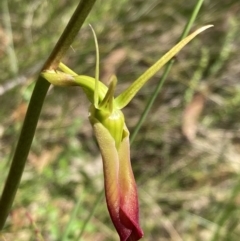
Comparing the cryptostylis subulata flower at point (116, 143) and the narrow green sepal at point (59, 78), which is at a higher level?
the narrow green sepal at point (59, 78)

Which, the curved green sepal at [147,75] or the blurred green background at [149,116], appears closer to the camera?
the curved green sepal at [147,75]

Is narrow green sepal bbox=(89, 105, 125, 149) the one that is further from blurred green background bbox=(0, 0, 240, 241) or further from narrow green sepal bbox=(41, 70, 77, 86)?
blurred green background bbox=(0, 0, 240, 241)

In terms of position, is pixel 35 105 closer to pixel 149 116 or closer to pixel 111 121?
pixel 111 121

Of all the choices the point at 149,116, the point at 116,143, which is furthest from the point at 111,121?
the point at 149,116

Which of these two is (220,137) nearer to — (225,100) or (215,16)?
(225,100)

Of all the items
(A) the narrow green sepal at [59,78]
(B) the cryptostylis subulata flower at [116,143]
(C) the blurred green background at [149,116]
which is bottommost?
(C) the blurred green background at [149,116]

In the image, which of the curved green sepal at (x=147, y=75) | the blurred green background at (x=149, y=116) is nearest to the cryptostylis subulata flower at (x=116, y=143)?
the curved green sepal at (x=147, y=75)

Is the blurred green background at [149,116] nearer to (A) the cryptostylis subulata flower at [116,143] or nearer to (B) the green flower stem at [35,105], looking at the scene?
(B) the green flower stem at [35,105]
